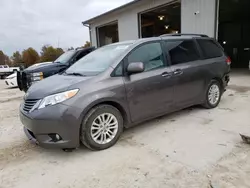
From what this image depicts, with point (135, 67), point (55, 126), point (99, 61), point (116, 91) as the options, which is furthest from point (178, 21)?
point (55, 126)

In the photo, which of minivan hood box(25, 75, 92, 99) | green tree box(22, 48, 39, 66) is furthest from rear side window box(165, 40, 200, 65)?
green tree box(22, 48, 39, 66)

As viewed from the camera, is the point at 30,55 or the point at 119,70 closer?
the point at 119,70

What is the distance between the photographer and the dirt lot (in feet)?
7.76

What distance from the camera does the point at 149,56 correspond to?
12.3ft

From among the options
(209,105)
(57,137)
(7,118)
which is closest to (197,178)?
(57,137)

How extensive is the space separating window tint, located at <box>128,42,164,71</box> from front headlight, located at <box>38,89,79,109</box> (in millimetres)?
1134

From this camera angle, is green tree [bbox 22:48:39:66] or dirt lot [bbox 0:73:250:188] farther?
green tree [bbox 22:48:39:66]

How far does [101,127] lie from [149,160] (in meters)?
0.82

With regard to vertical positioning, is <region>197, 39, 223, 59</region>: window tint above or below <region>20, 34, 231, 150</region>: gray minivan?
above

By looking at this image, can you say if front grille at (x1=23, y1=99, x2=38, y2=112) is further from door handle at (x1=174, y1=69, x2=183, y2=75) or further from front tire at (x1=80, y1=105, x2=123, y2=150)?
door handle at (x1=174, y1=69, x2=183, y2=75)

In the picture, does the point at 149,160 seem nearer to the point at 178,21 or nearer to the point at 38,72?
the point at 38,72

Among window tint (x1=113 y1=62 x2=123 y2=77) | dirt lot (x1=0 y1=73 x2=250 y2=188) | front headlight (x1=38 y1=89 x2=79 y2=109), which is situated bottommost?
dirt lot (x1=0 y1=73 x2=250 y2=188)

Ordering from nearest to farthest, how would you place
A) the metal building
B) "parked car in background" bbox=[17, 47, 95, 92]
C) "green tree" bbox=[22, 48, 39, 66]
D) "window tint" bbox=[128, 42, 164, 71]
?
"window tint" bbox=[128, 42, 164, 71]
"parked car in background" bbox=[17, 47, 95, 92]
the metal building
"green tree" bbox=[22, 48, 39, 66]

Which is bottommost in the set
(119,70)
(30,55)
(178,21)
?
(119,70)
